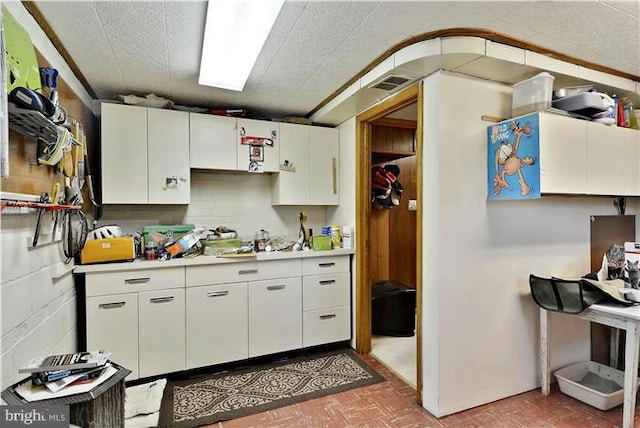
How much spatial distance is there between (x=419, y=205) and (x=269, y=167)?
1.54 metres

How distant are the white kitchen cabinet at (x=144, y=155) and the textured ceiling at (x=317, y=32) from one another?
28 cm

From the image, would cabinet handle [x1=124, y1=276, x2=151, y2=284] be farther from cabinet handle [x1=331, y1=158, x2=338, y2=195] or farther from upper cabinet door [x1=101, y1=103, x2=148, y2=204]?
cabinet handle [x1=331, y1=158, x2=338, y2=195]

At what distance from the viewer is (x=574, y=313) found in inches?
83.0

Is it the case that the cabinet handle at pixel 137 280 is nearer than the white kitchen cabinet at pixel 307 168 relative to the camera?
Yes

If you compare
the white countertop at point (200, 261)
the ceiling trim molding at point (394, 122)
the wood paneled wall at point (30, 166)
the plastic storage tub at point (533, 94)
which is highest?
the ceiling trim molding at point (394, 122)

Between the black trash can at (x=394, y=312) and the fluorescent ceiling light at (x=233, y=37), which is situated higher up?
the fluorescent ceiling light at (x=233, y=37)

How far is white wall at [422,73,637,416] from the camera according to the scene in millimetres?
2117

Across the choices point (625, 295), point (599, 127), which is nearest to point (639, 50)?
point (599, 127)

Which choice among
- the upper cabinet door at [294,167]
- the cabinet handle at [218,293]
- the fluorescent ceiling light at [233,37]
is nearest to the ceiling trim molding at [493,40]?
the fluorescent ceiling light at [233,37]

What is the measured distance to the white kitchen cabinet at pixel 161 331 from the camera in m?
2.45

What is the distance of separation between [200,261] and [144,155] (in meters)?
1.02

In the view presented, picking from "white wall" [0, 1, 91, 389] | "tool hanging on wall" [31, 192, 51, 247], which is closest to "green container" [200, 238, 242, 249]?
"white wall" [0, 1, 91, 389]

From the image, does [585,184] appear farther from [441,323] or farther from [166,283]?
[166,283]

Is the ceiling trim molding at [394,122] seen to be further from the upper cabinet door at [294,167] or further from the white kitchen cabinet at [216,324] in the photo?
the white kitchen cabinet at [216,324]
